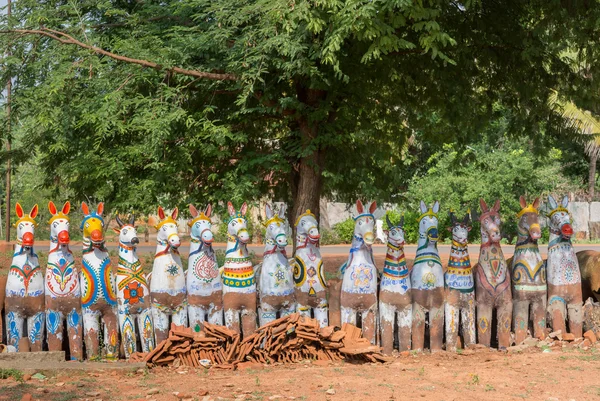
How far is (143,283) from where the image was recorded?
7402mm

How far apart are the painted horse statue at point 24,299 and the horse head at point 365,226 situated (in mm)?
3147

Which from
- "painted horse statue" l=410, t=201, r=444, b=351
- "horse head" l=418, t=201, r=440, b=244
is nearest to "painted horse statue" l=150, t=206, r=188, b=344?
"painted horse statue" l=410, t=201, r=444, b=351

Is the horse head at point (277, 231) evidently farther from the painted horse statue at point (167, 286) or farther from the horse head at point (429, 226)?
the horse head at point (429, 226)

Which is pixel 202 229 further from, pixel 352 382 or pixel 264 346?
pixel 352 382

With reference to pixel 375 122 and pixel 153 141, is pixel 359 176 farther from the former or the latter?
pixel 153 141

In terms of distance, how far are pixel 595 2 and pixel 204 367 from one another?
6.36 m

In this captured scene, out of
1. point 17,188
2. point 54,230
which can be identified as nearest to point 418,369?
point 54,230

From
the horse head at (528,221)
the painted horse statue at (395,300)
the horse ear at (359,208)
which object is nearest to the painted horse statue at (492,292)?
the horse head at (528,221)

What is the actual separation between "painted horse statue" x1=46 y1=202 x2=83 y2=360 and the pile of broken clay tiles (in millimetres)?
827

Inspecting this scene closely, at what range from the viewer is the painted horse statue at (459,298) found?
7766mm

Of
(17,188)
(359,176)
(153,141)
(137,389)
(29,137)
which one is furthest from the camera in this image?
(17,188)

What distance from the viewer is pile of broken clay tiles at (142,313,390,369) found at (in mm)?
7039

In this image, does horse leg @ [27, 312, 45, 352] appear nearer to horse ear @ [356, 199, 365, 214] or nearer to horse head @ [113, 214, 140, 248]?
horse head @ [113, 214, 140, 248]

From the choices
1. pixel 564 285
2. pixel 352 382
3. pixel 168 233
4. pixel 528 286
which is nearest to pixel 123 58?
pixel 168 233
